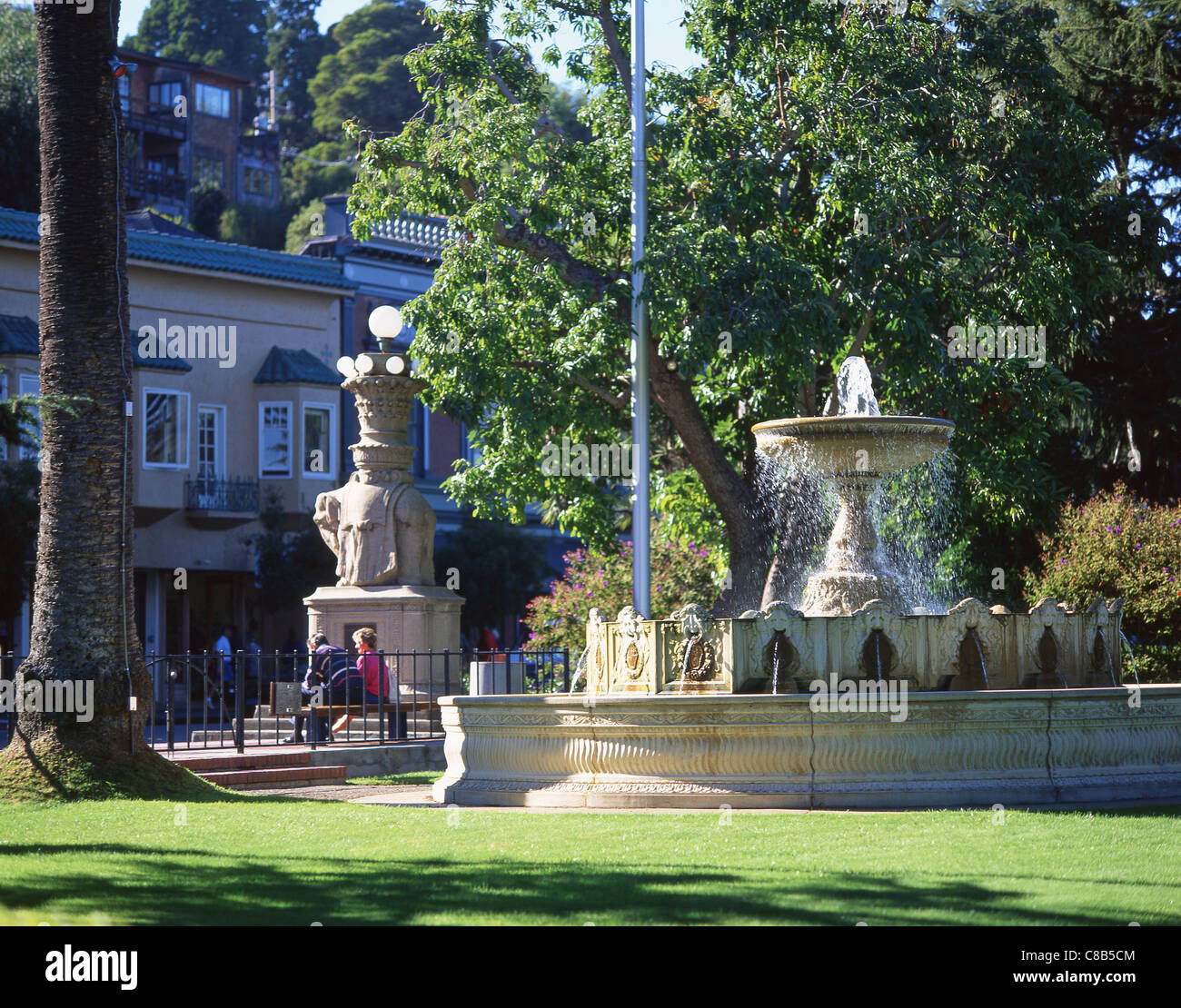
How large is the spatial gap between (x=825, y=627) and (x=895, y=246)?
28.8 feet

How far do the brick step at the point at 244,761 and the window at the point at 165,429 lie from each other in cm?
2022

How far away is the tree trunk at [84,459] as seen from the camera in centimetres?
1252

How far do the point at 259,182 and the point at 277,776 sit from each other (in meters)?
50.0

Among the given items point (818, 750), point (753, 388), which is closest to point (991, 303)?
point (753, 388)

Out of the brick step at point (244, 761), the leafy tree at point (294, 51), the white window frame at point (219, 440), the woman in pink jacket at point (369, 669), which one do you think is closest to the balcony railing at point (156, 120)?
the leafy tree at point (294, 51)

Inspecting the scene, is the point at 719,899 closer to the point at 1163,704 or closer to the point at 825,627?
the point at 825,627

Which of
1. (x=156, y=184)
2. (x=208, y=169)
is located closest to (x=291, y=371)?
(x=156, y=184)

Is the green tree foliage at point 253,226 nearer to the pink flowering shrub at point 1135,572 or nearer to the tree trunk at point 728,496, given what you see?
the tree trunk at point 728,496

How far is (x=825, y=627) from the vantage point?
1212cm

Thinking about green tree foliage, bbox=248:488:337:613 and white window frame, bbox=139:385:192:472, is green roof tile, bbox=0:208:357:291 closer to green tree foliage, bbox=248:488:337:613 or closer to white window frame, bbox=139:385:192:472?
white window frame, bbox=139:385:192:472

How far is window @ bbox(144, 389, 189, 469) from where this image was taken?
114ft

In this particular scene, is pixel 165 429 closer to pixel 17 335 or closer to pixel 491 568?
pixel 17 335

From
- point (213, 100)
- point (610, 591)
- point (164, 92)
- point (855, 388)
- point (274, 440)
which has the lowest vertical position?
point (610, 591)

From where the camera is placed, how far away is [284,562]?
36.0m
